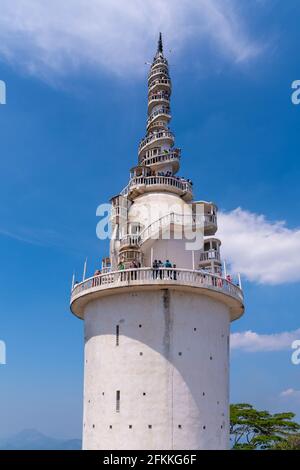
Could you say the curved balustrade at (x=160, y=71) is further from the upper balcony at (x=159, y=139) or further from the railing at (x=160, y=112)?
the upper balcony at (x=159, y=139)

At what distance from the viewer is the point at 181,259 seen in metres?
38.0

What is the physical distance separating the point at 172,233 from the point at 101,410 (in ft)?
39.5

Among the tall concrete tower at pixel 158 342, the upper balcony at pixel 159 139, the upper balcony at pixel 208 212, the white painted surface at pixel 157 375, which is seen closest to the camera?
the white painted surface at pixel 157 375

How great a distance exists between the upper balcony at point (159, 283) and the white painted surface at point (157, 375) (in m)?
0.60

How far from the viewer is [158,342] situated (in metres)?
32.7

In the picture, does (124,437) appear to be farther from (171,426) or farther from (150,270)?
(150,270)

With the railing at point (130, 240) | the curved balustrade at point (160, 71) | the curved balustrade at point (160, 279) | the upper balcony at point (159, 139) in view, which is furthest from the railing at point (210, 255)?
the curved balustrade at point (160, 71)

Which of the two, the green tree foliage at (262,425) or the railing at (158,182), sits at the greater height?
the railing at (158,182)

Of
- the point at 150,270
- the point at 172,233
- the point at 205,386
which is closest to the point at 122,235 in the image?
the point at 172,233

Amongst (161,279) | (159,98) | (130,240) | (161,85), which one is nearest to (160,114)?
(159,98)

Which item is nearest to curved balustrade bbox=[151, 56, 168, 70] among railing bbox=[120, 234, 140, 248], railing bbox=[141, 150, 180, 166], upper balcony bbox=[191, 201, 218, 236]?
railing bbox=[141, 150, 180, 166]

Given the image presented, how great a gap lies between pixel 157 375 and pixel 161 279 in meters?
5.42

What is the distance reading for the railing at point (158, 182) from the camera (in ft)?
135

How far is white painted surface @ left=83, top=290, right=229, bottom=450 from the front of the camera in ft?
104
